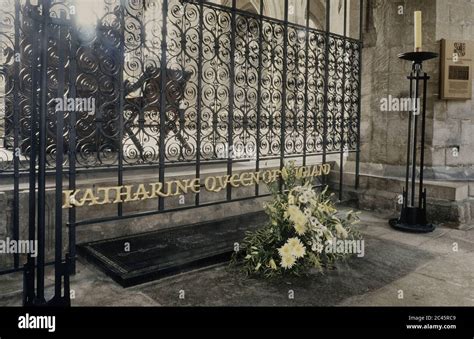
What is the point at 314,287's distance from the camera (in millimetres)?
3486

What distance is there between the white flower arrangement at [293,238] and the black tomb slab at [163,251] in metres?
0.31

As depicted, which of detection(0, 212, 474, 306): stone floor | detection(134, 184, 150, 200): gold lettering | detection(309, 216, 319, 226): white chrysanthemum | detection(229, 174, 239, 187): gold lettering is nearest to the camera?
detection(0, 212, 474, 306): stone floor

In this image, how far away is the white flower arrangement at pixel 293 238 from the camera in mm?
3670

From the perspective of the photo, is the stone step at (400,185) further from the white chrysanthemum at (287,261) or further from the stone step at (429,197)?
the white chrysanthemum at (287,261)

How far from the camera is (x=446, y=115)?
606cm

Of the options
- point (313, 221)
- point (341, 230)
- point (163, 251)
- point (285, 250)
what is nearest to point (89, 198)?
point (163, 251)

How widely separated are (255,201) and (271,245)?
191cm

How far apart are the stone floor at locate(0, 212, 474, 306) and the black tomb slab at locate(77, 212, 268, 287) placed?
0.27ft

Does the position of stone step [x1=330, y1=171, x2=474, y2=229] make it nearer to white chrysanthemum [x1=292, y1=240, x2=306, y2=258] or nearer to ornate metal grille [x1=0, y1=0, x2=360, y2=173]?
ornate metal grille [x1=0, y1=0, x2=360, y2=173]

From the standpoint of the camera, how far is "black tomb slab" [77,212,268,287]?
11.5 ft

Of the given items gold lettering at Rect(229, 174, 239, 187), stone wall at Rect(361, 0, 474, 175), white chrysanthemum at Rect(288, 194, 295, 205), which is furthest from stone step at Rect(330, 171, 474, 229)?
white chrysanthemum at Rect(288, 194, 295, 205)

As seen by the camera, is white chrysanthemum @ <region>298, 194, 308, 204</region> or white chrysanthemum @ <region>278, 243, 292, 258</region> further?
white chrysanthemum @ <region>298, 194, 308, 204</region>
